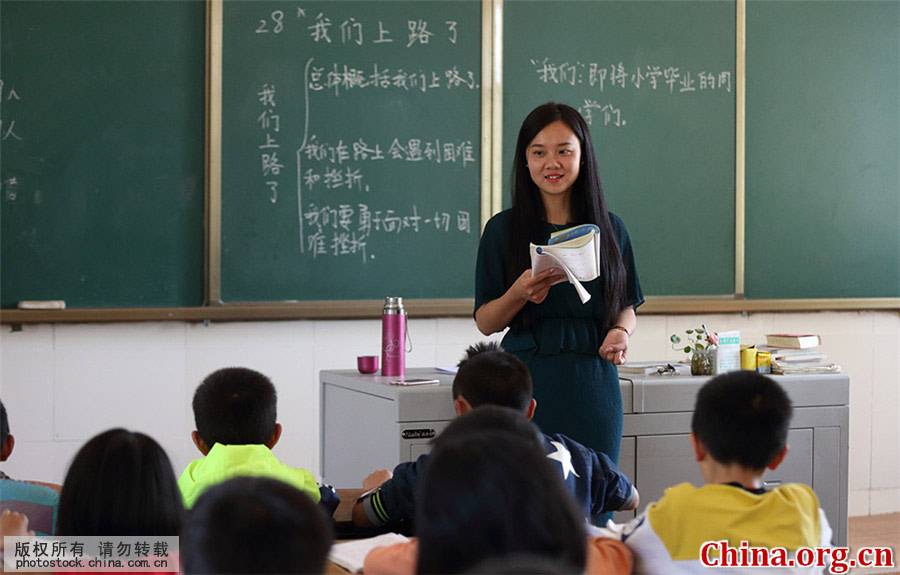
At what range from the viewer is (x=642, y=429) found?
9.80 ft

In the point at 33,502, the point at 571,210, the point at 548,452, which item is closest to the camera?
the point at 33,502

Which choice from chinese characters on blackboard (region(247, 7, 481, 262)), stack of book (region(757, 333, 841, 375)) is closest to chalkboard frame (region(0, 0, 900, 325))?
chinese characters on blackboard (region(247, 7, 481, 262))

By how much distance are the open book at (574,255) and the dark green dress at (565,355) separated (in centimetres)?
13

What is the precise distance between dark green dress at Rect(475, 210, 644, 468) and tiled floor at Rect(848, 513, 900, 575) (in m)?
1.82

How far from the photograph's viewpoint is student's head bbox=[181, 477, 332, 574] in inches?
35.1

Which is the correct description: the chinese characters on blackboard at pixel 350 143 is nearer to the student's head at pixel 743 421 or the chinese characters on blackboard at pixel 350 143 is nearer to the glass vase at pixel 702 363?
the glass vase at pixel 702 363

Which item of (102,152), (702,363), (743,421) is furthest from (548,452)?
(102,152)

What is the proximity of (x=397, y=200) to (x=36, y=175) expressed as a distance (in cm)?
129

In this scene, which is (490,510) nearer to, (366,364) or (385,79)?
(366,364)

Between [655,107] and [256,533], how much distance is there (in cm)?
358

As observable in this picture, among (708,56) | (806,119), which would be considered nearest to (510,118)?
(708,56)

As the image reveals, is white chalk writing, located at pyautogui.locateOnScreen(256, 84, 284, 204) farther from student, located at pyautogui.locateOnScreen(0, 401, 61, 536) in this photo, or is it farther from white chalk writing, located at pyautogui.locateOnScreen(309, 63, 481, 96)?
student, located at pyautogui.locateOnScreen(0, 401, 61, 536)

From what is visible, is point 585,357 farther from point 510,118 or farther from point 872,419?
point 872,419

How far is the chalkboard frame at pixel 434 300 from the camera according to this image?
11.3ft
